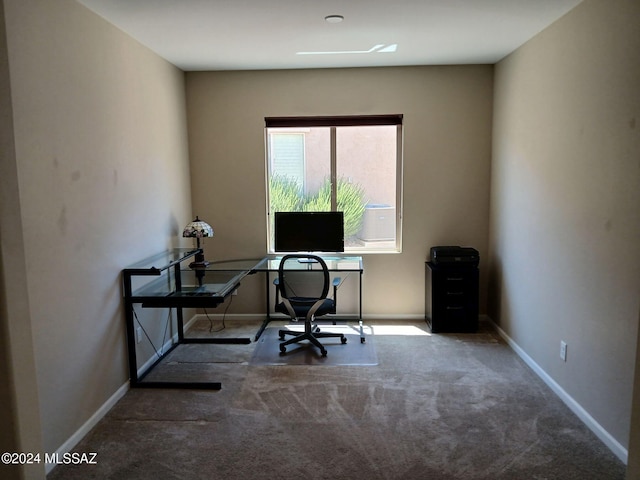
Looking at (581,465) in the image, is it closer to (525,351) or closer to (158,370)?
(525,351)

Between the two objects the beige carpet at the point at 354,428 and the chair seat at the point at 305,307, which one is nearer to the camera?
the beige carpet at the point at 354,428

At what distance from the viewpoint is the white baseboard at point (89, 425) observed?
2.40 meters

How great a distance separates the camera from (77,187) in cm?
261

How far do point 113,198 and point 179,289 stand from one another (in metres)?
0.78

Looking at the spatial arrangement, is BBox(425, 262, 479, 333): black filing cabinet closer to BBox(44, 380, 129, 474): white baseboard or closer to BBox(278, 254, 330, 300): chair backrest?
BBox(278, 254, 330, 300): chair backrest

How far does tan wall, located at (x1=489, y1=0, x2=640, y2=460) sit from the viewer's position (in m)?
2.31

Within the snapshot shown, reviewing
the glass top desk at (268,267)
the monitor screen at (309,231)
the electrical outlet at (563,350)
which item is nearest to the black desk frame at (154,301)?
the glass top desk at (268,267)

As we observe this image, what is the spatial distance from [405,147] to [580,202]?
6.65 ft

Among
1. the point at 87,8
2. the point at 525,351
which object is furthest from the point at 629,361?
the point at 87,8

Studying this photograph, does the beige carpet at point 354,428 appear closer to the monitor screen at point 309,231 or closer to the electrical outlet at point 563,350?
the electrical outlet at point 563,350

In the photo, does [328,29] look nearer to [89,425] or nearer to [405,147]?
[405,147]

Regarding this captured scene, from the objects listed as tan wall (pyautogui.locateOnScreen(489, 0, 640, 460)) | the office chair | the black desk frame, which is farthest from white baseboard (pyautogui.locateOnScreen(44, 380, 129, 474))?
tan wall (pyautogui.locateOnScreen(489, 0, 640, 460))

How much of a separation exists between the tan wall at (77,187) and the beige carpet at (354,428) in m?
0.43

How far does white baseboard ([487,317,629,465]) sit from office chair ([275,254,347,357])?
1.47 m
